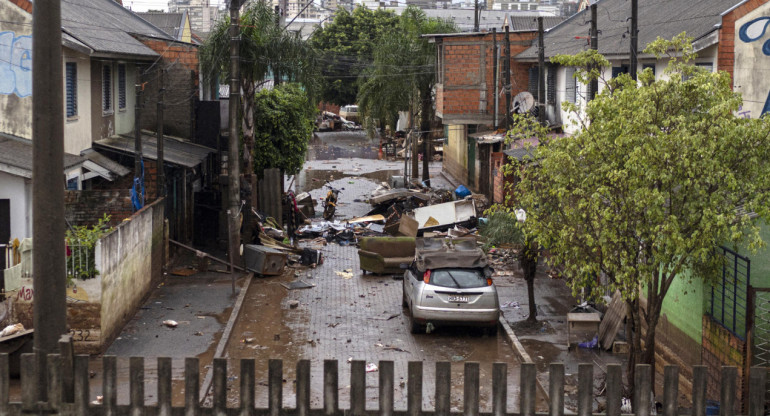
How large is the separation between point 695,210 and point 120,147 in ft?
58.0

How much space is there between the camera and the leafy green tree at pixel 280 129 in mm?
31812

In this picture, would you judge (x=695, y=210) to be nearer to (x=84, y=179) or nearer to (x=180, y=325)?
(x=180, y=325)

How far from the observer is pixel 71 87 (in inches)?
864

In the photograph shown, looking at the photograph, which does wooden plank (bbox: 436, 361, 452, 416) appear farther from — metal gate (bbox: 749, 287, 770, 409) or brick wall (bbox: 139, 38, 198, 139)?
brick wall (bbox: 139, 38, 198, 139)

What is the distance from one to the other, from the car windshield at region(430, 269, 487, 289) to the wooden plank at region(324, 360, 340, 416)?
348 inches

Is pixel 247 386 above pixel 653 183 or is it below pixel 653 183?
below

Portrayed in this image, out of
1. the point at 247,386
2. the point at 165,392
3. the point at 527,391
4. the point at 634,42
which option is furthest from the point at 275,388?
the point at 634,42

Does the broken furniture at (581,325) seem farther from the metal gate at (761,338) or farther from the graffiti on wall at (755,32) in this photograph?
the graffiti on wall at (755,32)

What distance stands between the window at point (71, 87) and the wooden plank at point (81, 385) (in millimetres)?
14055

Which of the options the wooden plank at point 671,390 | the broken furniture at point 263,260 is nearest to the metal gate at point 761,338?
the wooden plank at point 671,390

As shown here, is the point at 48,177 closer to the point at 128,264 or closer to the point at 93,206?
the point at 128,264

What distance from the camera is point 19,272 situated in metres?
15.5

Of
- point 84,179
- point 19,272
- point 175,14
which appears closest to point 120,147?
point 84,179

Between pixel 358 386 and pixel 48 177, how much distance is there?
11.9 feet
